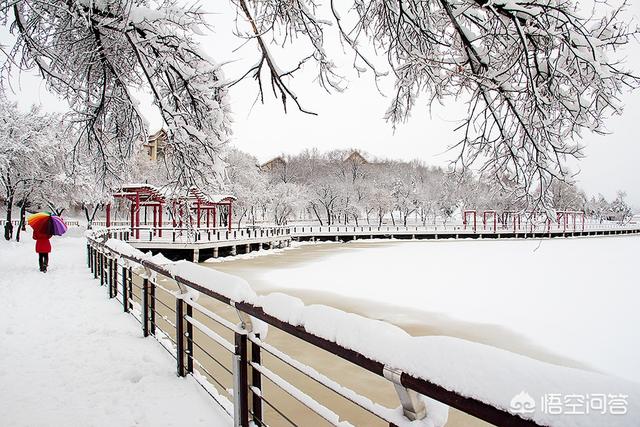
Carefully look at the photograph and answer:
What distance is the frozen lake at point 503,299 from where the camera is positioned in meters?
9.12

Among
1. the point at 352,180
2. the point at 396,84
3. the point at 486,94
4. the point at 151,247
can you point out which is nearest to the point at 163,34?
the point at 396,84

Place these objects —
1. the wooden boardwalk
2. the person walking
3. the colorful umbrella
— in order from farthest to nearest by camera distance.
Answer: the wooden boardwalk < the colorful umbrella < the person walking

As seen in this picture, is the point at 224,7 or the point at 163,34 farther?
the point at 163,34

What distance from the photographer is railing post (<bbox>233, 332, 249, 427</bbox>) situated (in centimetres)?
274

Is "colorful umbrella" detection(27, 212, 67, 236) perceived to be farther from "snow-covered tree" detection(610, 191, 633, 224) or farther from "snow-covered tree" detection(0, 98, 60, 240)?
"snow-covered tree" detection(610, 191, 633, 224)

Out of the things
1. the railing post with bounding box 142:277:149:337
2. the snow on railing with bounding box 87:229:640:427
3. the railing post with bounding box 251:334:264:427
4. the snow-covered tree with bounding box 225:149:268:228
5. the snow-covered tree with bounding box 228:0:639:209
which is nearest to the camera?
the snow on railing with bounding box 87:229:640:427

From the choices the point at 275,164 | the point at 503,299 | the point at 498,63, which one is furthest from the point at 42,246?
the point at 275,164

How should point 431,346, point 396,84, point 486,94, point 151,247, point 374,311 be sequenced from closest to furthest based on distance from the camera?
1. point 431,346
2. point 486,94
3. point 396,84
4. point 374,311
5. point 151,247

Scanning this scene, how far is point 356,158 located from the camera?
6644cm

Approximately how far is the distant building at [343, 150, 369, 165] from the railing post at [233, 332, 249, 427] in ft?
208

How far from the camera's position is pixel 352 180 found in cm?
6312

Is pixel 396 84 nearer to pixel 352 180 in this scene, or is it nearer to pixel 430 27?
pixel 430 27

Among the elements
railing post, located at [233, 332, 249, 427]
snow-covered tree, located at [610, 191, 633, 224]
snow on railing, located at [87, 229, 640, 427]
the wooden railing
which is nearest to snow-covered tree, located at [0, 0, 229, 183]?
the wooden railing

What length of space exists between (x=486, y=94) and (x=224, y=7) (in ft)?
9.06
